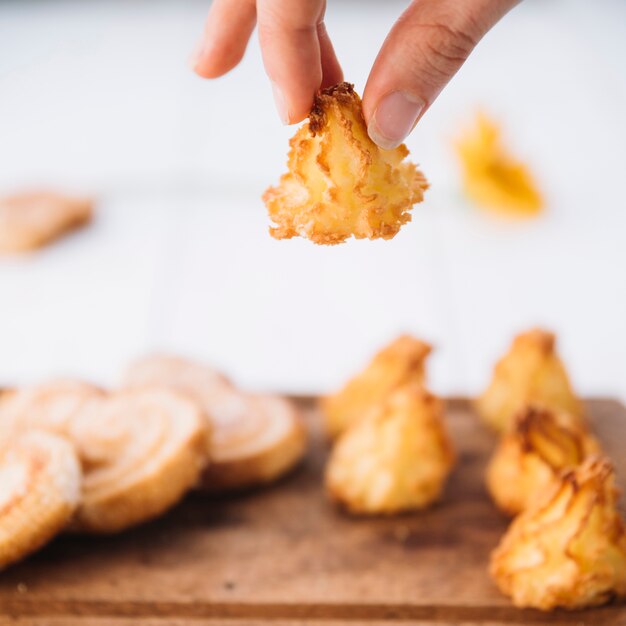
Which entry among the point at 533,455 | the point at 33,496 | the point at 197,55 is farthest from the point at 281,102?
the point at 533,455

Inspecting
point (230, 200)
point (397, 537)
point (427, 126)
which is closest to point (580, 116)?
point (427, 126)

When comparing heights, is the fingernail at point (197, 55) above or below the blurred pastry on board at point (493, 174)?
below

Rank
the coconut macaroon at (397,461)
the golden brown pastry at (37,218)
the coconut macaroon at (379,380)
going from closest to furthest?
the coconut macaroon at (397,461)
the coconut macaroon at (379,380)
the golden brown pastry at (37,218)

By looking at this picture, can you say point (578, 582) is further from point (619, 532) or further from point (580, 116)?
point (580, 116)

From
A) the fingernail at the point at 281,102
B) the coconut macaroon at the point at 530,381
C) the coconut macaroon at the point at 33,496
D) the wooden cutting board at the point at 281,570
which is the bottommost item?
the wooden cutting board at the point at 281,570

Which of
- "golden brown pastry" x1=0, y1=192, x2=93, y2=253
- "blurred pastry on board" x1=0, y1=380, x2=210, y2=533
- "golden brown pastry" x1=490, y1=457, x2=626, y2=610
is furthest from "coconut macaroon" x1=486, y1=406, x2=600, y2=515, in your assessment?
"golden brown pastry" x1=0, y1=192, x2=93, y2=253

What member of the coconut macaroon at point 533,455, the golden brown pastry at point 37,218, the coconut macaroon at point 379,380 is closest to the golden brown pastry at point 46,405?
the coconut macaroon at point 379,380

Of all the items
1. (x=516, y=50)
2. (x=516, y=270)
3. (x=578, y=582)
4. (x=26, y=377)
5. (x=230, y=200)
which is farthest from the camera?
(x=516, y=50)

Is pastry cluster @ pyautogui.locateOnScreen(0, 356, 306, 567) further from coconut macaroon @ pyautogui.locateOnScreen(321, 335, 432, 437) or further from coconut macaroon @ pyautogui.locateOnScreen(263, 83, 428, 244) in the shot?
coconut macaroon @ pyautogui.locateOnScreen(263, 83, 428, 244)

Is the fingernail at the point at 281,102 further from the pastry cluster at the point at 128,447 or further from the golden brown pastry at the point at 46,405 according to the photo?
the golden brown pastry at the point at 46,405
